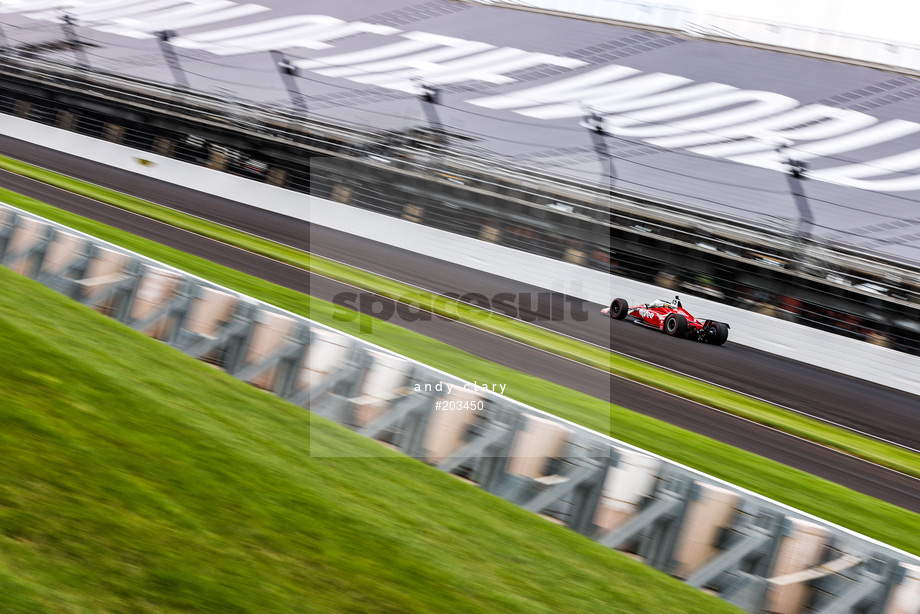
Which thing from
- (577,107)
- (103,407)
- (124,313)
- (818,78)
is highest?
(818,78)

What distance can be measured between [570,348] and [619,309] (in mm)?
3715

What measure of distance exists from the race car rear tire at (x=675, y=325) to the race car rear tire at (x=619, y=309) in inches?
30.7

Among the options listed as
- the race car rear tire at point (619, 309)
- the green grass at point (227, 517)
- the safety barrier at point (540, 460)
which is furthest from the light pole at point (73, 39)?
the green grass at point (227, 517)

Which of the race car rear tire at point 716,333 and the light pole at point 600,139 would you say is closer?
the race car rear tire at point 716,333

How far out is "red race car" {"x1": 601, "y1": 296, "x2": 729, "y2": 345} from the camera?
13.7m

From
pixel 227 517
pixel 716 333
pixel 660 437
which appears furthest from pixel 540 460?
pixel 716 333

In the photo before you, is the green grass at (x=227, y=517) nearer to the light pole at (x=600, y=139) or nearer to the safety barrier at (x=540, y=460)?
the safety barrier at (x=540, y=460)

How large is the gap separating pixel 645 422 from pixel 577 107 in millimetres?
17444

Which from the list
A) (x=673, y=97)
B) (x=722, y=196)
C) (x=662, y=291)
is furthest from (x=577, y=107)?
(x=662, y=291)

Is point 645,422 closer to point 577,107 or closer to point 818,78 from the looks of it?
point 577,107

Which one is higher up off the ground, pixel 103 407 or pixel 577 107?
pixel 577 107

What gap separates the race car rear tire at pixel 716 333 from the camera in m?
13.7

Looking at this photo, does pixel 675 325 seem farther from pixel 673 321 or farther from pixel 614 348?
pixel 614 348

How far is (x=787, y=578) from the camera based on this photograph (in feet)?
13.1
